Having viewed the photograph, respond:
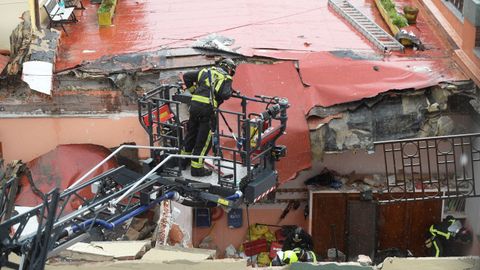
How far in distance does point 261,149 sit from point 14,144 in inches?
238

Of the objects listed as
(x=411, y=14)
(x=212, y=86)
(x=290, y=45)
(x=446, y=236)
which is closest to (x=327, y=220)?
(x=446, y=236)

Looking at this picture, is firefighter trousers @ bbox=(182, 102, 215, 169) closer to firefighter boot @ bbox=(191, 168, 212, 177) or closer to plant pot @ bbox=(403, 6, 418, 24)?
firefighter boot @ bbox=(191, 168, 212, 177)

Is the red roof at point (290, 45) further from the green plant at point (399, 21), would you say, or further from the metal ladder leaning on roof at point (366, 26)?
the green plant at point (399, 21)

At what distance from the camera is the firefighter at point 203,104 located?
1131cm

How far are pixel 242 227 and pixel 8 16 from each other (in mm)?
6689

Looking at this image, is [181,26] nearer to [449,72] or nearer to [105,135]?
[105,135]

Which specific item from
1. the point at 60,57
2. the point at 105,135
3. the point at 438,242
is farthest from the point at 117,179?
the point at 438,242

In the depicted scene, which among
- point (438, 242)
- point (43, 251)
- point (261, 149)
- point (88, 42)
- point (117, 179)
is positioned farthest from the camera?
point (88, 42)

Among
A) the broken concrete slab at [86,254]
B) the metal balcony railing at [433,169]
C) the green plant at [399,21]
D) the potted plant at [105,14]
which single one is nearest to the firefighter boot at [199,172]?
the broken concrete slab at [86,254]

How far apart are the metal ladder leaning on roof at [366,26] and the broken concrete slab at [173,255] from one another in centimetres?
658

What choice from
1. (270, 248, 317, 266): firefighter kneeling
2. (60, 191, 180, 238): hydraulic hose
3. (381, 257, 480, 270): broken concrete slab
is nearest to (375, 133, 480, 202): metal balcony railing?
(270, 248, 317, 266): firefighter kneeling

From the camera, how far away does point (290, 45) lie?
1681 cm

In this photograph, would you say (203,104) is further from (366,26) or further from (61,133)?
(366,26)

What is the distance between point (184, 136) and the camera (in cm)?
1242
